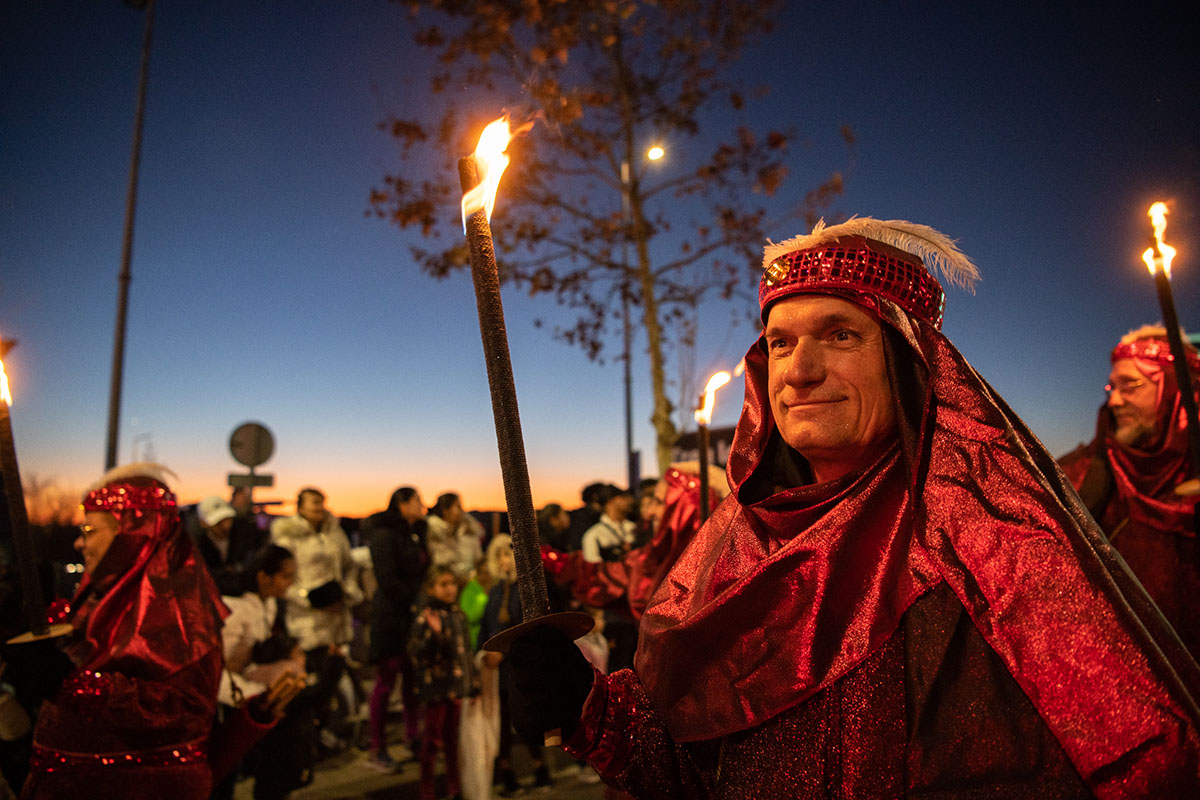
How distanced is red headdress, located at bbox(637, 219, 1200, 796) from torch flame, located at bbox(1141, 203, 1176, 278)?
1.94 meters

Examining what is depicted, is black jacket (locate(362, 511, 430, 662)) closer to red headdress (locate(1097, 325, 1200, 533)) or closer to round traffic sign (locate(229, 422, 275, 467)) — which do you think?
round traffic sign (locate(229, 422, 275, 467))

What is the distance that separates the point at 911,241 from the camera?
6.65 feet

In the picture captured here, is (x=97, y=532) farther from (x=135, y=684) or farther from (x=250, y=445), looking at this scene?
(x=250, y=445)

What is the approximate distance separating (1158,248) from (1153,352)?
0.96 metres

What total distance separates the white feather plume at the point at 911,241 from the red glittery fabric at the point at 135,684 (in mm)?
3252

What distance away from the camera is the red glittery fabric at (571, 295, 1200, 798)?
1.35m

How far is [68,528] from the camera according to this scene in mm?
10359

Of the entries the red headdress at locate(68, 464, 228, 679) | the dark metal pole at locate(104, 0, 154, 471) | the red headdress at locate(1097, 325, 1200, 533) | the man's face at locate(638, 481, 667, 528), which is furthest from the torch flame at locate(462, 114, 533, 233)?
the dark metal pole at locate(104, 0, 154, 471)

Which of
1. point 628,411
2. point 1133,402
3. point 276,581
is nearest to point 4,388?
point 276,581

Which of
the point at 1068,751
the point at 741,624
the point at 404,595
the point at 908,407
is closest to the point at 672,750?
the point at 741,624

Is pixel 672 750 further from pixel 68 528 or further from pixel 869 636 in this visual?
pixel 68 528

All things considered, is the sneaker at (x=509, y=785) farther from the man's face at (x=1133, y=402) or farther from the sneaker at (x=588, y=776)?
the man's face at (x=1133, y=402)

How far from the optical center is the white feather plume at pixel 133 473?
12.7 ft

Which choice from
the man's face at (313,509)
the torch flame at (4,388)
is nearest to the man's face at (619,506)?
the man's face at (313,509)
